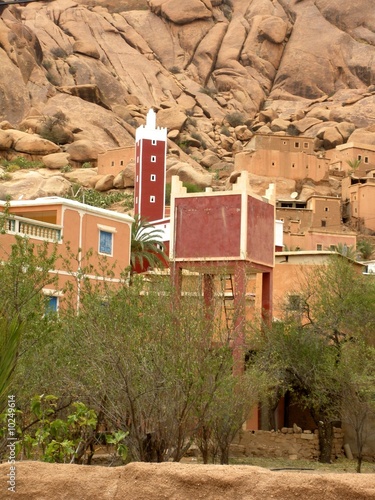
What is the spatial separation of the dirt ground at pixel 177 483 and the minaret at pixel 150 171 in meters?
53.1

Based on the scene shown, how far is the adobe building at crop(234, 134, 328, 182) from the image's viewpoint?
239 feet

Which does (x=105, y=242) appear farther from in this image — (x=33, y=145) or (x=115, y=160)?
(x=33, y=145)

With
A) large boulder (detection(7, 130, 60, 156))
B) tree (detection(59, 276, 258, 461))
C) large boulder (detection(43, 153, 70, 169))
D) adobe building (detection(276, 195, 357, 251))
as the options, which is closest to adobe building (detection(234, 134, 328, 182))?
adobe building (detection(276, 195, 357, 251))

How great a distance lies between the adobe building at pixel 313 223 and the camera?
57.2 m

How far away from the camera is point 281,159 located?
73.5 m

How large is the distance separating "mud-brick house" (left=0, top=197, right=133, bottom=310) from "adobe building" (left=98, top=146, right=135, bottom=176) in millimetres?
40164

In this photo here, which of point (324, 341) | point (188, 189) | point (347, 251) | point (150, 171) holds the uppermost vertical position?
point (188, 189)

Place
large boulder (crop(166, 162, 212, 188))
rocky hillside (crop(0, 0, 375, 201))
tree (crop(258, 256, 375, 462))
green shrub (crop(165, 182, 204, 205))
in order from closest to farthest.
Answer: tree (crop(258, 256, 375, 462))
green shrub (crop(165, 182, 204, 205))
large boulder (crop(166, 162, 212, 188))
rocky hillside (crop(0, 0, 375, 201))

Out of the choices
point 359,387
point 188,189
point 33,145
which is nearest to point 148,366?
point 359,387

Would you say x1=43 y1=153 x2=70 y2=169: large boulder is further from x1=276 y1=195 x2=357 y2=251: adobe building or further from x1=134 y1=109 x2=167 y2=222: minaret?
x1=276 y1=195 x2=357 y2=251: adobe building

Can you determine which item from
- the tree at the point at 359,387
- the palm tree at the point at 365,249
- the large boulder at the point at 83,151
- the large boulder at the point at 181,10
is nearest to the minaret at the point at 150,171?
the palm tree at the point at 365,249

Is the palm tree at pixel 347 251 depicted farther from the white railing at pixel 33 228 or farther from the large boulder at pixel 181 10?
the large boulder at pixel 181 10

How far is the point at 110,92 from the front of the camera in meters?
94.6

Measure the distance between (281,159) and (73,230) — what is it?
4696 cm
